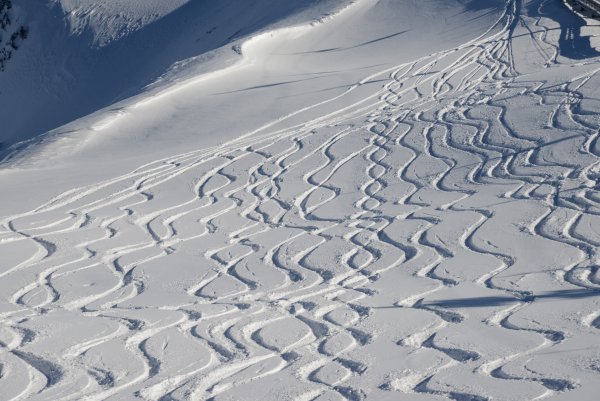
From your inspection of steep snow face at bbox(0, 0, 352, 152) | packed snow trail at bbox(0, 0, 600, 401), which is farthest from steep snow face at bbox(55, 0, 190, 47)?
packed snow trail at bbox(0, 0, 600, 401)

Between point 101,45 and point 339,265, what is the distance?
65.8 ft

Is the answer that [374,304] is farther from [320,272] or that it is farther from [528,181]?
[528,181]

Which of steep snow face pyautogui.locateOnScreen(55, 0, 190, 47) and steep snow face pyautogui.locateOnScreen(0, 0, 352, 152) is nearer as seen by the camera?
steep snow face pyautogui.locateOnScreen(0, 0, 352, 152)

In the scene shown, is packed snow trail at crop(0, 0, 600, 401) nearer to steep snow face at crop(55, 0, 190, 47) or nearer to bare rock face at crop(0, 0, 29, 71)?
steep snow face at crop(55, 0, 190, 47)

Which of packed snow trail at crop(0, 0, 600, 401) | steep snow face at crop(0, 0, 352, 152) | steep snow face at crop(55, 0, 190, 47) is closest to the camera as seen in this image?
packed snow trail at crop(0, 0, 600, 401)

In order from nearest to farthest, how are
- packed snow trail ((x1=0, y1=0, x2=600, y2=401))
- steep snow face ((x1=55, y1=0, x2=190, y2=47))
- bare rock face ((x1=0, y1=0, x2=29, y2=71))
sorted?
packed snow trail ((x1=0, y1=0, x2=600, y2=401)), steep snow face ((x1=55, y1=0, x2=190, y2=47)), bare rock face ((x1=0, y1=0, x2=29, y2=71))

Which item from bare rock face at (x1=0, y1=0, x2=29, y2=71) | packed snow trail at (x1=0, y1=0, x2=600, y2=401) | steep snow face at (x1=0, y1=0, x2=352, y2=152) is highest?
bare rock face at (x1=0, y1=0, x2=29, y2=71)

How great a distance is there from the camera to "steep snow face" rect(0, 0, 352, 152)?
22.1m

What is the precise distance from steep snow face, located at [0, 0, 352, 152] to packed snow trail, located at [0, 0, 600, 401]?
35.2ft

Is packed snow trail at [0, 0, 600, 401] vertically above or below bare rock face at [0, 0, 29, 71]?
below

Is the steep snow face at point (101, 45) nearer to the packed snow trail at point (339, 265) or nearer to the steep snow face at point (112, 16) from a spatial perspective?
the steep snow face at point (112, 16)

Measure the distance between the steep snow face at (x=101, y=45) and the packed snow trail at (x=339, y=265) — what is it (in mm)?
10726

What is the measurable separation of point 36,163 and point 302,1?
481 inches

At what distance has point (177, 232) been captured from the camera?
7.77 meters
